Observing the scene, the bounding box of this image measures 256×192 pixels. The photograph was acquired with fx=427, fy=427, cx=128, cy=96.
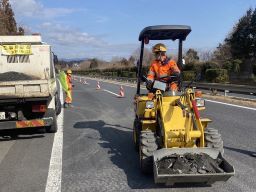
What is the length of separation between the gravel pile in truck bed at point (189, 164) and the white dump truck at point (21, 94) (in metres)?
4.90

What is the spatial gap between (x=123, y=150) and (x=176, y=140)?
2.17m

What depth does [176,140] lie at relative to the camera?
639cm

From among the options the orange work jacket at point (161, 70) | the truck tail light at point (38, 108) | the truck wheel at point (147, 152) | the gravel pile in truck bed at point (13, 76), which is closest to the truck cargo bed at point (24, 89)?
the truck tail light at point (38, 108)

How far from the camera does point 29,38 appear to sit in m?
12.6

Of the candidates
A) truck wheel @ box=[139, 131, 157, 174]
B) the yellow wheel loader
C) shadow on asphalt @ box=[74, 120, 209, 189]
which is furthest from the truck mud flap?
truck wheel @ box=[139, 131, 157, 174]

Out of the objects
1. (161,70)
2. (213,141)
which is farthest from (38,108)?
(213,141)

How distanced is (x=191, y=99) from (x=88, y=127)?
5.43 m

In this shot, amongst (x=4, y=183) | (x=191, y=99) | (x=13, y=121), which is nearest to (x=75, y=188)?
(x=4, y=183)

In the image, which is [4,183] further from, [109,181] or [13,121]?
[13,121]

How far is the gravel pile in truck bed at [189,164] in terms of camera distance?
5.72 meters

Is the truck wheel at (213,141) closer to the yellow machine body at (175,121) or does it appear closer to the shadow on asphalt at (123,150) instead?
the yellow machine body at (175,121)

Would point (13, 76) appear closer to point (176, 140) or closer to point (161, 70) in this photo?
point (161, 70)

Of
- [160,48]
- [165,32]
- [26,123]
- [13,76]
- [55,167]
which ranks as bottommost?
[55,167]

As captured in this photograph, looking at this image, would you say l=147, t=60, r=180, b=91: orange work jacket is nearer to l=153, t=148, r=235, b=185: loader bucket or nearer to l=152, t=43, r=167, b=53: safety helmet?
l=152, t=43, r=167, b=53: safety helmet
